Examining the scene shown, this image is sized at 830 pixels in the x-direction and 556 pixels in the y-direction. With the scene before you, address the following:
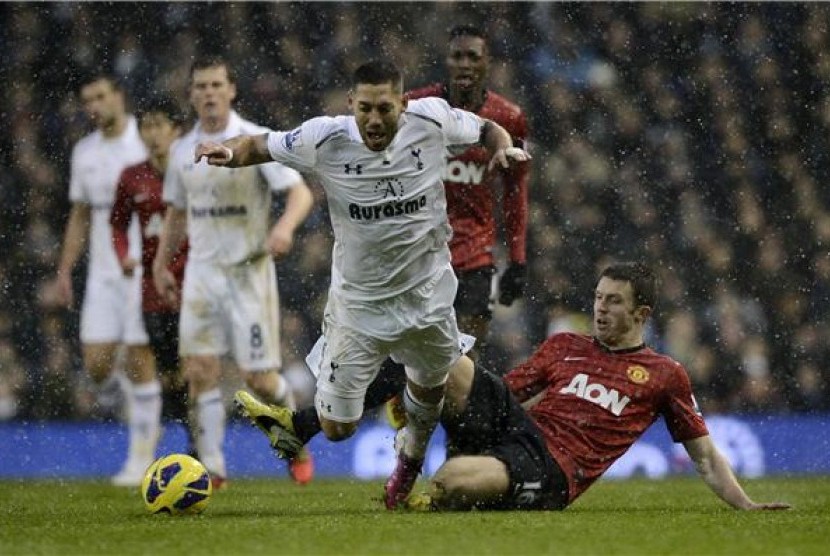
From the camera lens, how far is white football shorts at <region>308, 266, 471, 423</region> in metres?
6.93

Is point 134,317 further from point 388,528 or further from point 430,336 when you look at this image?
point 388,528

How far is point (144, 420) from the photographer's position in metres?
10.3

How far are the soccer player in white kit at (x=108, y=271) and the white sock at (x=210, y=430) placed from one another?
3.15ft

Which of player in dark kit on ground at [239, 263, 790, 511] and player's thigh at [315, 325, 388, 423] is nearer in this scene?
player in dark kit on ground at [239, 263, 790, 511]

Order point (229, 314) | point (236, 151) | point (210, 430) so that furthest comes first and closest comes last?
point (229, 314) → point (210, 430) → point (236, 151)

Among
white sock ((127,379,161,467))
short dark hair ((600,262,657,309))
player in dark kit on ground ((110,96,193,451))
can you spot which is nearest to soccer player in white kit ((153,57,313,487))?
player in dark kit on ground ((110,96,193,451))

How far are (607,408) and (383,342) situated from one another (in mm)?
958

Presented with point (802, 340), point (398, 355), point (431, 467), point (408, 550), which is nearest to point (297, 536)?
point (408, 550)

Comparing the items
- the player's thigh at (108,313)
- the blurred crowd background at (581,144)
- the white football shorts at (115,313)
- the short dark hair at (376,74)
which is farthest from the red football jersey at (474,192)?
the blurred crowd background at (581,144)

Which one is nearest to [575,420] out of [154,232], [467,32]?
[467,32]

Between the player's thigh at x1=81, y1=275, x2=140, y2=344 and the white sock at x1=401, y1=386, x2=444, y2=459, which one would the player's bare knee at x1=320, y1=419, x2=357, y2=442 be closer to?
the white sock at x1=401, y1=386, x2=444, y2=459

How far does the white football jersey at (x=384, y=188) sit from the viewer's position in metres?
6.74

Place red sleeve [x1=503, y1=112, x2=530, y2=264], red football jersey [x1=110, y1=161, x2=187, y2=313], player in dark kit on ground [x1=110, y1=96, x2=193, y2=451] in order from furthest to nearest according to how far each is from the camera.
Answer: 1. red football jersey [x1=110, y1=161, x2=187, y2=313]
2. player in dark kit on ground [x1=110, y1=96, x2=193, y2=451]
3. red sleeve [x1=503, y1=112, x2=530, y2=264]

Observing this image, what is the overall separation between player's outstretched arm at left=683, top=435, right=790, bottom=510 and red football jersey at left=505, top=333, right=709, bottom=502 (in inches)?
2.7
